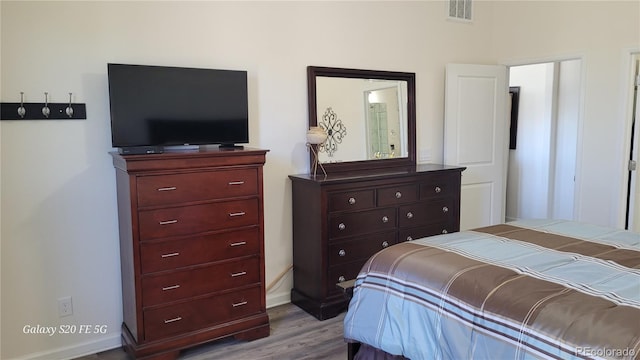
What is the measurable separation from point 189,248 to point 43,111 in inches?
45.7

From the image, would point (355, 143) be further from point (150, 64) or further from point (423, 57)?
point (150, 64)

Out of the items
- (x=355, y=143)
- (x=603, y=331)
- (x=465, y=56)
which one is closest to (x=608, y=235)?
(x=603, y=331)

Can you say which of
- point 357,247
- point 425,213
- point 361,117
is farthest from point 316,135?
point 425,213

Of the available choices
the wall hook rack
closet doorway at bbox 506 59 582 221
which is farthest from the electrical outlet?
closet doorway at bbox 506 59 582 221

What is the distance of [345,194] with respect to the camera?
3.50 meters

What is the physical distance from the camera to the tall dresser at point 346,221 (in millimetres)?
3451

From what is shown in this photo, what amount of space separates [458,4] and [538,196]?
278 centimetres

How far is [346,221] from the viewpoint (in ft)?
11.6

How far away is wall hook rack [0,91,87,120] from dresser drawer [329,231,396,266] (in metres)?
1.91

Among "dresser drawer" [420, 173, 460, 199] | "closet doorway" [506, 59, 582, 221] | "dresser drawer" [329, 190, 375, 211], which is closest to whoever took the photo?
"dresser drawer" [329, 190, 375, 211]

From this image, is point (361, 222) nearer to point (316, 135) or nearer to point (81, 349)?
point (316, 135)

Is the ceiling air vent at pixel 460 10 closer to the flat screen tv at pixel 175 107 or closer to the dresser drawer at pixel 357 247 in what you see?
the dresser drawer at pixel 357 247

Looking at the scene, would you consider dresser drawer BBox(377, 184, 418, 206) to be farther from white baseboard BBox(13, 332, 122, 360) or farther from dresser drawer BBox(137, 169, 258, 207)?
white baseboard BBox(13, 332, 122, 360)

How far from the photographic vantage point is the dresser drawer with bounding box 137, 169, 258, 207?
8.78 feet
